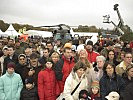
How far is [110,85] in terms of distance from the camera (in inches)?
217

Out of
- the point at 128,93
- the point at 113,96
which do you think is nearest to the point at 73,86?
the point at 113,96

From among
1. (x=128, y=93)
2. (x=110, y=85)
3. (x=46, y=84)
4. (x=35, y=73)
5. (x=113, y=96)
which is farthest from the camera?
(x=35, y=73)

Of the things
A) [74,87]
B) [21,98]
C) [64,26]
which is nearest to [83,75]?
[74,87]

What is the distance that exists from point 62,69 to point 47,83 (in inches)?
18.1

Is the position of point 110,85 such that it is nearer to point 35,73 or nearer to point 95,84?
point 95,84

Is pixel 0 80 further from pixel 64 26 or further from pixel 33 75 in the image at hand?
pixel 64 26

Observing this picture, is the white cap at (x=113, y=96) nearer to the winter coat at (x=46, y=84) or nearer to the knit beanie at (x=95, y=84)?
the knit beanie at (x=95, y=84)

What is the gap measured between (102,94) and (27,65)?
7.92ft

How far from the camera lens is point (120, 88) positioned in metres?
5.49

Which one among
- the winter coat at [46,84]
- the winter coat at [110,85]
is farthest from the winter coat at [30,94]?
the winter coat at [110,85]

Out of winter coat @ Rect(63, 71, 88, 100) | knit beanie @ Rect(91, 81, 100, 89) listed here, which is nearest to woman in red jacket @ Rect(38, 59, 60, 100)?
winter coat @ Rect(63, 71, 88, 100)

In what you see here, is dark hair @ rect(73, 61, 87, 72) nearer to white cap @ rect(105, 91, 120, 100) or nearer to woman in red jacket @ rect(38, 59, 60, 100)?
woman in red jacket @ rect(38, 59, 60, 100)

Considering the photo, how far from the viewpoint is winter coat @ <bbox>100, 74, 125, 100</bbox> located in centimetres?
547

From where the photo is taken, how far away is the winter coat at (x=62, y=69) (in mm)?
6238
